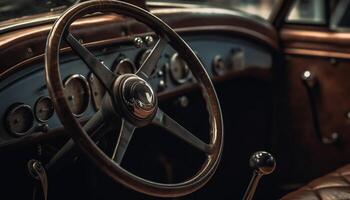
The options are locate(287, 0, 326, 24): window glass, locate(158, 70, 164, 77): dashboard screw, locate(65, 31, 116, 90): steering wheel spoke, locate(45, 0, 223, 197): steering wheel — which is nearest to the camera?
locate(45, 0, 223, 197): steering wheel

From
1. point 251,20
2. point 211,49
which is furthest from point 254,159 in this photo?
point 251,20

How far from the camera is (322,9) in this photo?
267 cm

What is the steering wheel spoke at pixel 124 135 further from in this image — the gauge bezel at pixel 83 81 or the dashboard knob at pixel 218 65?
the dashboard knob at pixel 218 65

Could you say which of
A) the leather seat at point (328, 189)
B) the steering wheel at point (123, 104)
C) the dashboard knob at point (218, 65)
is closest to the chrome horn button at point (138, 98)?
the steering wheel at point (123, 104)

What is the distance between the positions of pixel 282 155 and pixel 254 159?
3.96ft

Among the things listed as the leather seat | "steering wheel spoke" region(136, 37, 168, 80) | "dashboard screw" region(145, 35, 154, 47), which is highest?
"steering wheel spoke" region(136, 37, 168, 80)

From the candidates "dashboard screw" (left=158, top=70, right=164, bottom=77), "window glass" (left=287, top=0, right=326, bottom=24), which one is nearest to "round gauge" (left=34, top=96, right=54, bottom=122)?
"dashboard screw" (left=158, top=70, right=164, bottom=77)

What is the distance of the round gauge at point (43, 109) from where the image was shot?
163cm

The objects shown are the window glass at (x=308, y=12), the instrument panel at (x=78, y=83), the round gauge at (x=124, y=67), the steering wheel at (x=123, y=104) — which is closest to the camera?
the steering wheel at (x=123, y=104)

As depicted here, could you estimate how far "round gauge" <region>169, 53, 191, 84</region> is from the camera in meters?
2.13

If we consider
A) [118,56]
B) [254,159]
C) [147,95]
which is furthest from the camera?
[118,56]

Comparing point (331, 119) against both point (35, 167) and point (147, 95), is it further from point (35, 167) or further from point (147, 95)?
point (35, 167)

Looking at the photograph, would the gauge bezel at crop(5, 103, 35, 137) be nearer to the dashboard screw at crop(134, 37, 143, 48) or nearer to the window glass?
the dashboard screw at crop(134, 37, 143, 48)

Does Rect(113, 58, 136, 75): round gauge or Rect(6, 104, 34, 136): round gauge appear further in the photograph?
Rect(113, 58, 136, 75): round gauge
